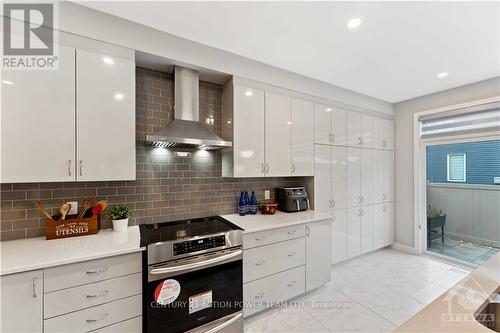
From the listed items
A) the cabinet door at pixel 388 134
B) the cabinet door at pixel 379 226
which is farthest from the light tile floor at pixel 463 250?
the cabinet door at pixel 388 134

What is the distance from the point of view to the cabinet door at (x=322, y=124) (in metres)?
2.98

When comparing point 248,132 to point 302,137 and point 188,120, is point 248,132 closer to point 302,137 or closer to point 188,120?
point 188,120

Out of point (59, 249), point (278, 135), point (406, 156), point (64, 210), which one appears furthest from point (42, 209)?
point (406, 156)

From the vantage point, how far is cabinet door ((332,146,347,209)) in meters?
3.17

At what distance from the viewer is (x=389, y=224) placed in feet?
13.0

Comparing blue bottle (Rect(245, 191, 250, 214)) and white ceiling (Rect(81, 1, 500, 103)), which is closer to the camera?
white ceiling (Rect(81, 1, 500, 103))

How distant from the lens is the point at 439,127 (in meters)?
3.52

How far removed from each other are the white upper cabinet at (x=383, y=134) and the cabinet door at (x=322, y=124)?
1.16m

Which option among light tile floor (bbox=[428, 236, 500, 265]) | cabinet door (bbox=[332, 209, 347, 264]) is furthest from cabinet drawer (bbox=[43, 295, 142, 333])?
light tile floor (bbox=[428, 236, 500, 265])

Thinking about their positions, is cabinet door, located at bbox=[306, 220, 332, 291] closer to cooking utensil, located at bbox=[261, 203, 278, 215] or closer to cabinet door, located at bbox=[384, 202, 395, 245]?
cooking utensil, located at bbox=[261, 203, 278, 215]

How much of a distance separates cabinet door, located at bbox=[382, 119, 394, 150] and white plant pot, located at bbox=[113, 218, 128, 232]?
4.10m

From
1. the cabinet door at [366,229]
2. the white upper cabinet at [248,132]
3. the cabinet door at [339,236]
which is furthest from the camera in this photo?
the cabinet door at [366,229]

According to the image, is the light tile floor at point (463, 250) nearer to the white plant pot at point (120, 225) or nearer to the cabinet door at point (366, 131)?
the cabinet door at point (366, 131)

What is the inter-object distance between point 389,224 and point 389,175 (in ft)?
2.95
